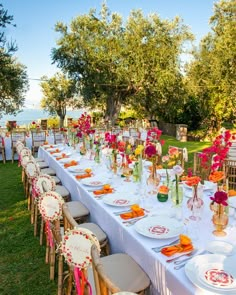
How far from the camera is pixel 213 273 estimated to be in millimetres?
1503

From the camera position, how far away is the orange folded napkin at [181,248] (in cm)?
177

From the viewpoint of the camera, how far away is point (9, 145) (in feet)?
30.9

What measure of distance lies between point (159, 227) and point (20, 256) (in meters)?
2.12

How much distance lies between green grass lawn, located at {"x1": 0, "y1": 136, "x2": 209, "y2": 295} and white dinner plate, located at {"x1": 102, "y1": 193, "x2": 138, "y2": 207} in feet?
3.30

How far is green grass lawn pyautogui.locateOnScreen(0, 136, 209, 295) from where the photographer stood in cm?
286

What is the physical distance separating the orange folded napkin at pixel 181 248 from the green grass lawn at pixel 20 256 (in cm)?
153

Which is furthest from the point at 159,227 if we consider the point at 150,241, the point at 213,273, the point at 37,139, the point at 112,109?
the point at 112,109

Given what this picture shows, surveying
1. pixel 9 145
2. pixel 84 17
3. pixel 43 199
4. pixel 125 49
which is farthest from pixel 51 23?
pixel 43 199

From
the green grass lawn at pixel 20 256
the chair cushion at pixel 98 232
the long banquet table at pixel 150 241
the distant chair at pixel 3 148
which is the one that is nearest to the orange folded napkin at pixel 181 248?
the long banquet table at pixel 150 241

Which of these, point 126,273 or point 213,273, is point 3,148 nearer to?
point 126,273

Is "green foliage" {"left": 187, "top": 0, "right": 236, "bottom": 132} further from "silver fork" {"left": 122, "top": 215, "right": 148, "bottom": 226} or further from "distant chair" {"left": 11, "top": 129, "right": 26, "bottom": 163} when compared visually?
"silver fork" {"left": 122, "top": 215, "right": 148, "bottom": 226}

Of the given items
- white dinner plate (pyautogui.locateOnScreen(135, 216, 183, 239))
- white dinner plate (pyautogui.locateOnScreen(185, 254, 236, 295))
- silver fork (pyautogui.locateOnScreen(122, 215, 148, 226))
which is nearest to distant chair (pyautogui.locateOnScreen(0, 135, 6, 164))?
silver fork (pyautogui.locateOnScreen(122, 215, 148, 226))

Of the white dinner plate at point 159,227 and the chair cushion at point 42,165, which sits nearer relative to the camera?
the white dinner plate at point 159,227

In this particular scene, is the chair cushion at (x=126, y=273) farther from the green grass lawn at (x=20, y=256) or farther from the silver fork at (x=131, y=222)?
the green grass lawn at (x=20, y=256)
